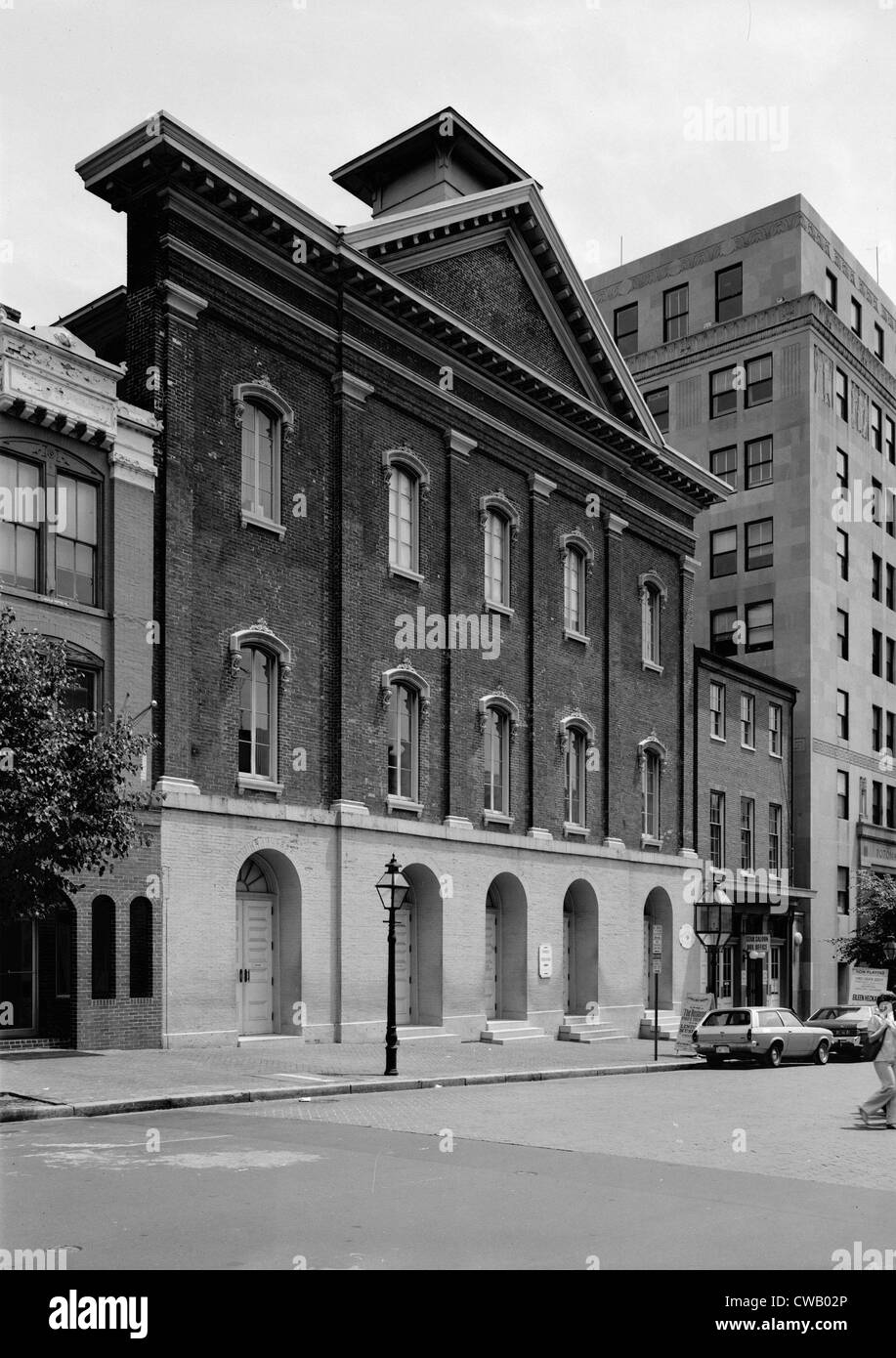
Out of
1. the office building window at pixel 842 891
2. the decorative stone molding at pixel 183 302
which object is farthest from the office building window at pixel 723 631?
the decorative stone molding at pixel 183 302

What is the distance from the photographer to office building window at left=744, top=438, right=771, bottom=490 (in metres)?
51.5

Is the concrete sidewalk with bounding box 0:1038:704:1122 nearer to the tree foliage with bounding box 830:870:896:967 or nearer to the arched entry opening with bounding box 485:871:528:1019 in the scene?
the arched entry opening with bounding box 485:871:528:1019

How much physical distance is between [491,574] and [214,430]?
9.64 meters

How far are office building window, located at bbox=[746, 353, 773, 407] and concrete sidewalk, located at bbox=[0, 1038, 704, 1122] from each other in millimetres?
28366

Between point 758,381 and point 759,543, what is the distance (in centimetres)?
594

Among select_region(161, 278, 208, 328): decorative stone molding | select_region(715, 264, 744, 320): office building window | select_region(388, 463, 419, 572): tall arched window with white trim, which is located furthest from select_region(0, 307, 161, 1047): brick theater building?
select_region(715, 264, 744, 320): office building window

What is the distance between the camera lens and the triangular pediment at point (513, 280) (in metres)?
32.2

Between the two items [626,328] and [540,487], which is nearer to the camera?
[540,487]

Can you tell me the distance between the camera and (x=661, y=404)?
182 ft

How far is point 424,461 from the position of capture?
106 feet

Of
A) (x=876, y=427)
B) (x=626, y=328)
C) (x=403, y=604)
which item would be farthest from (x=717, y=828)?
(x=626, y=328)

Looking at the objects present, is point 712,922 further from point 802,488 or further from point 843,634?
point 802,488

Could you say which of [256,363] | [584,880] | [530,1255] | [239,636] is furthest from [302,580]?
[530,1255]

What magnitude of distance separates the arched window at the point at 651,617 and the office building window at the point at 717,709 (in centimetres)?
399
